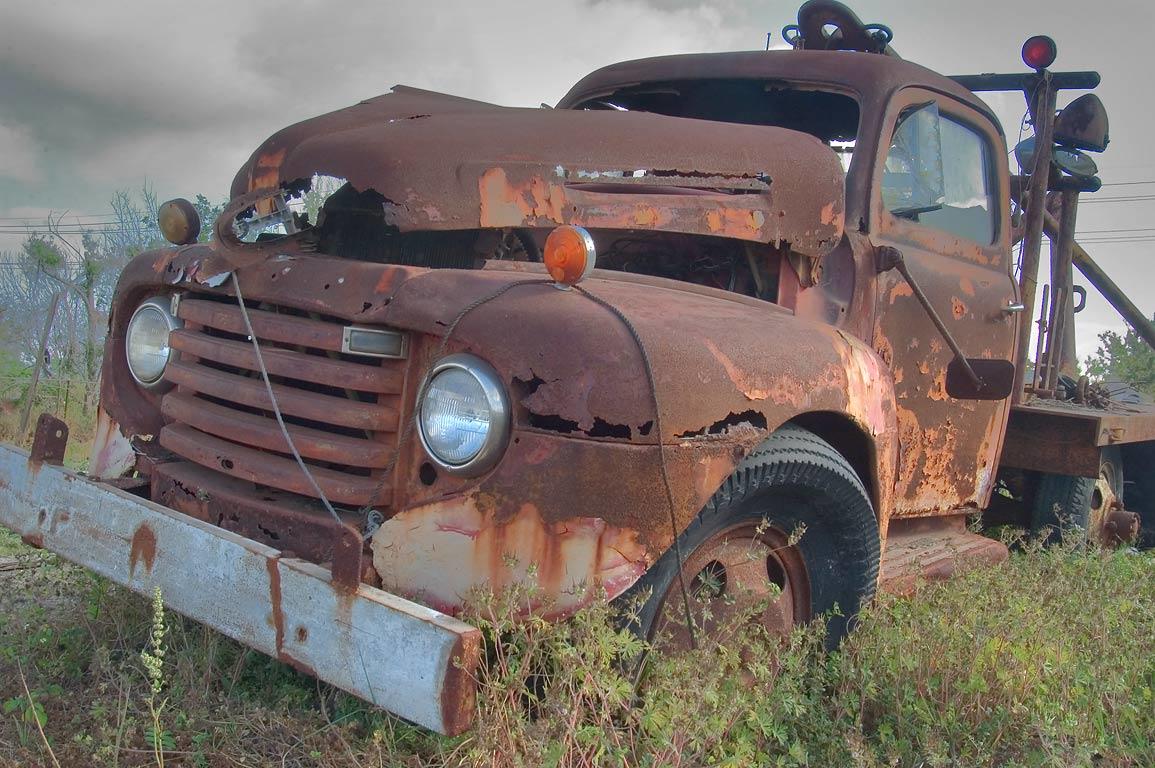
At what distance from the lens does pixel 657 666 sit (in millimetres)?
2150

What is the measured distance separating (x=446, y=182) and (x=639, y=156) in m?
0.57

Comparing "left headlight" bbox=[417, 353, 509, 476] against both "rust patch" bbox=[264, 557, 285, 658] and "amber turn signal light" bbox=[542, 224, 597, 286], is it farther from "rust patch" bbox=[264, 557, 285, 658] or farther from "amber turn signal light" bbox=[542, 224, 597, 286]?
"rust patch" bbox=[264, 557, 285, 658]

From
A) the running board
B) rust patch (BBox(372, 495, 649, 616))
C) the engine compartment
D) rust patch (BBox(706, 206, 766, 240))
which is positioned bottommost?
the running board

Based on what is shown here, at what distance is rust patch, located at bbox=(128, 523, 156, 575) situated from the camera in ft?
7.65

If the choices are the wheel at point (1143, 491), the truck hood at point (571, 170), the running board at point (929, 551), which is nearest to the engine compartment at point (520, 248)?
the truck hood at point (571, 170)

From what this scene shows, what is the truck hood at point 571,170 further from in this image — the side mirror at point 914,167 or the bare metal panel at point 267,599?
the bare metal panel at point 267,599

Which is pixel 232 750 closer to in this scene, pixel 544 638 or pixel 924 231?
pixel 544 638

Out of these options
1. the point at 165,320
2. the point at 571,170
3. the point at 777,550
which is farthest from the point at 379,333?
the point at 777,550

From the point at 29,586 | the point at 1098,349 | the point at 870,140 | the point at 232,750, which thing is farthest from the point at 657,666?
the point at 1098,349

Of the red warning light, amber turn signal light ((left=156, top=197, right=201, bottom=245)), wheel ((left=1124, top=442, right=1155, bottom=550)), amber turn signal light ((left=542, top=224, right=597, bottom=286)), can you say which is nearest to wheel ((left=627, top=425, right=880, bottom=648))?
amber turn signal light ((left=542, top=224, right=597, bottom=286))

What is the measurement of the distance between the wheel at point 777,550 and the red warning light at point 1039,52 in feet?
8.40

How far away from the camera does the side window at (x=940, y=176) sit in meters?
3.53

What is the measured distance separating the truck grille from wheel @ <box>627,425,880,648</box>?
0.68 meters

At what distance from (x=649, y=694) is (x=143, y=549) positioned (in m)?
1.22
